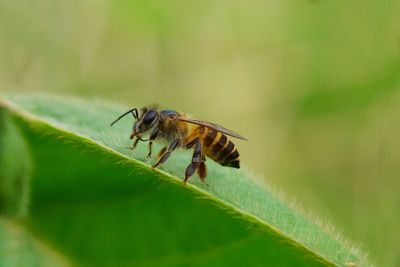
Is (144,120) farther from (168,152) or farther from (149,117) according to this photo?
(168,152)

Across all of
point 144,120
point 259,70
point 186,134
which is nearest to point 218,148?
point 186,134

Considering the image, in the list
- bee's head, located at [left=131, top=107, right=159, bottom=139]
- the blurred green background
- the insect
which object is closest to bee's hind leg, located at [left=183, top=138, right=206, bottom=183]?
the insect

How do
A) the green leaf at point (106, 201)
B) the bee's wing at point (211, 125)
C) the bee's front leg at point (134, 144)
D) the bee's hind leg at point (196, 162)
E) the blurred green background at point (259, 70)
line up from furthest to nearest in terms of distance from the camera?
1. the blurred green background at point (259, 70)
2. the bee's wing at point (211, 125)
3. the bee's front leg at point (134, 144)
4. the bee's hind leg at point (196, 162)
5. the green leaf at point (106, 201)

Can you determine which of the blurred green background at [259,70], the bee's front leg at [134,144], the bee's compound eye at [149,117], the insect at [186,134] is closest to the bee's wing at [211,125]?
the insect at [186,134]

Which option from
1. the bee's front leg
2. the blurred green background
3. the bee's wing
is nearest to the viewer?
the bee's front leg

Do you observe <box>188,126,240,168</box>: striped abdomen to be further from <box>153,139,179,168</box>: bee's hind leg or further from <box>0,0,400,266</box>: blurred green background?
<box>0,0,400,266</box>: blurred green background

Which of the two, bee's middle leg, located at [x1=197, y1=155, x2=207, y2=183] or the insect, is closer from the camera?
bee's middle leg, located at [x1=197, y1=155, x2=207, y2=183]

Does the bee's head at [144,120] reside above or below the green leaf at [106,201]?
above

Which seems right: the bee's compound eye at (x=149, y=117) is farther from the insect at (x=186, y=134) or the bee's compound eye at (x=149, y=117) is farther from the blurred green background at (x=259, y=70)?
the blurred green background at (x=259, y=70)
